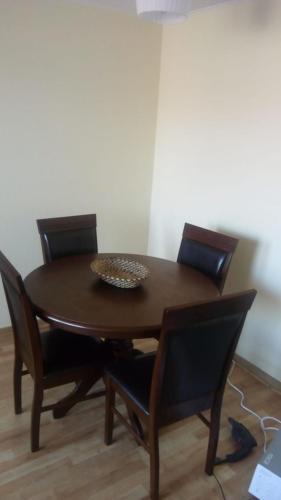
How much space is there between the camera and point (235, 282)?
8.54ft

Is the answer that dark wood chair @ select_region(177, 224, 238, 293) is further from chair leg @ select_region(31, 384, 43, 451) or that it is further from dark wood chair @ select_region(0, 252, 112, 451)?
chair leg @ select_region(31, 384, 43, 451)

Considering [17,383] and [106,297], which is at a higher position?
[106,297]

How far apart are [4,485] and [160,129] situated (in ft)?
8.75

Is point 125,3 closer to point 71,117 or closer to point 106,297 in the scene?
point 71,117

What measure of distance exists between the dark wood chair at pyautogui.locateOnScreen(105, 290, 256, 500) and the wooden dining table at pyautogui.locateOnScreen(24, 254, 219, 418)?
14 centimetres

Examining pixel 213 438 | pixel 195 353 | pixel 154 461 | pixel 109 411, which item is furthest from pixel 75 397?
pixel 195 353

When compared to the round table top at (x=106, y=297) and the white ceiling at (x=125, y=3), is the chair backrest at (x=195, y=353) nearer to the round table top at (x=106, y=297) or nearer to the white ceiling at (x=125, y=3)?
the round table top at (x=106, y=297)

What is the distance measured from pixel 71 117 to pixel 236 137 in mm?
1188

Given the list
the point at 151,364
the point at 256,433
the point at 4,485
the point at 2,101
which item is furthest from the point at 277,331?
the point at 2,101

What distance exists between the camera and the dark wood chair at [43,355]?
1.58m

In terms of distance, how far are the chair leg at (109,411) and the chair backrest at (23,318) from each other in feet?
1.12

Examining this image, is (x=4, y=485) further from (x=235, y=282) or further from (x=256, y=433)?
(x=235, y=282)

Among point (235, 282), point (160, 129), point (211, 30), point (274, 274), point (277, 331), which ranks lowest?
point (277, 331)

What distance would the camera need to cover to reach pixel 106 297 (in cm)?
176
